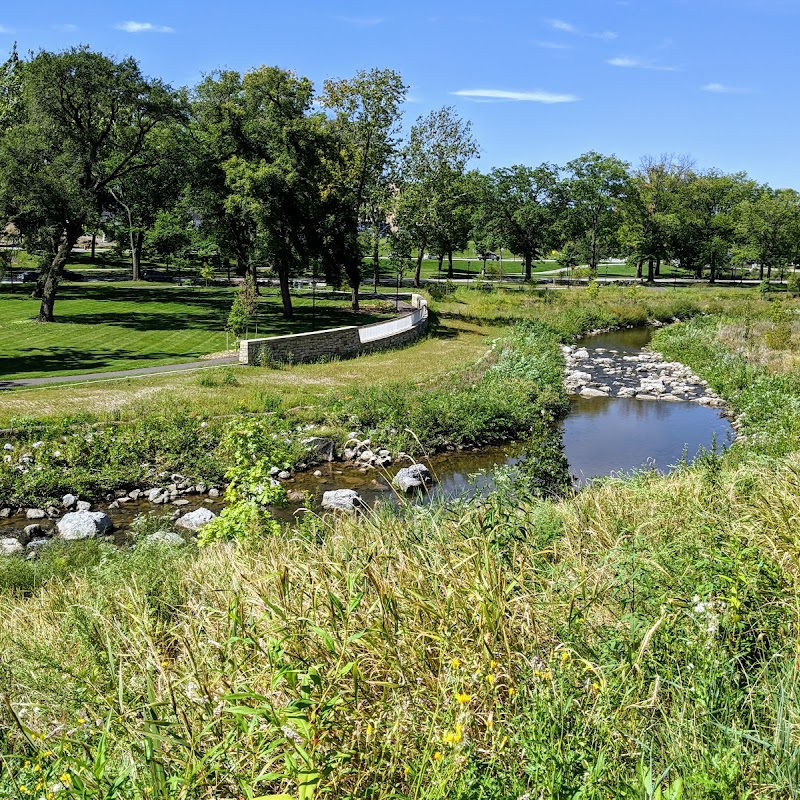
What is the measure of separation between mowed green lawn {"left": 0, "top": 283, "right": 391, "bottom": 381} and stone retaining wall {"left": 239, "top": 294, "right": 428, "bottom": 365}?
9.83 ft

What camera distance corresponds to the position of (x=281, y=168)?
30.4m

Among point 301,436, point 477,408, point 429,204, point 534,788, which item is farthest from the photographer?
point 429,204

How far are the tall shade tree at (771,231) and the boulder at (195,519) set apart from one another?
214 feet

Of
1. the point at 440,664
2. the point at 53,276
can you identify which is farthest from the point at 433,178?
the point at 440,664

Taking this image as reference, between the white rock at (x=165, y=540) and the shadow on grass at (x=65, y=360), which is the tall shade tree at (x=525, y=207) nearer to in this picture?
the shadow on grass at (x=65, y=360)

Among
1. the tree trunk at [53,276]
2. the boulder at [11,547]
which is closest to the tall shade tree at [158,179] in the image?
the tree trunk at [53,276]

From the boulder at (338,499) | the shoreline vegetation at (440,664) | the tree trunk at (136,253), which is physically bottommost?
the boulder at (338,499)

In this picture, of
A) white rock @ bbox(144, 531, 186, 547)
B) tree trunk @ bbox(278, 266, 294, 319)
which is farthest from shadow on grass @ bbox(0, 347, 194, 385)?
white rock @ bbox(144, 531, 186, 547)

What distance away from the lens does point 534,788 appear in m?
3.84

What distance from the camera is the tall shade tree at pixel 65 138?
30.7 m

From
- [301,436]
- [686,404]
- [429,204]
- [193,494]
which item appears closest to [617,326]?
[429,204]

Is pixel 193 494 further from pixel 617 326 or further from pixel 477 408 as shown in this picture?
pixel 617 326

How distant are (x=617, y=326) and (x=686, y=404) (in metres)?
21.2

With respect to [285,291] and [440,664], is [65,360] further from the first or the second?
[440,664]
